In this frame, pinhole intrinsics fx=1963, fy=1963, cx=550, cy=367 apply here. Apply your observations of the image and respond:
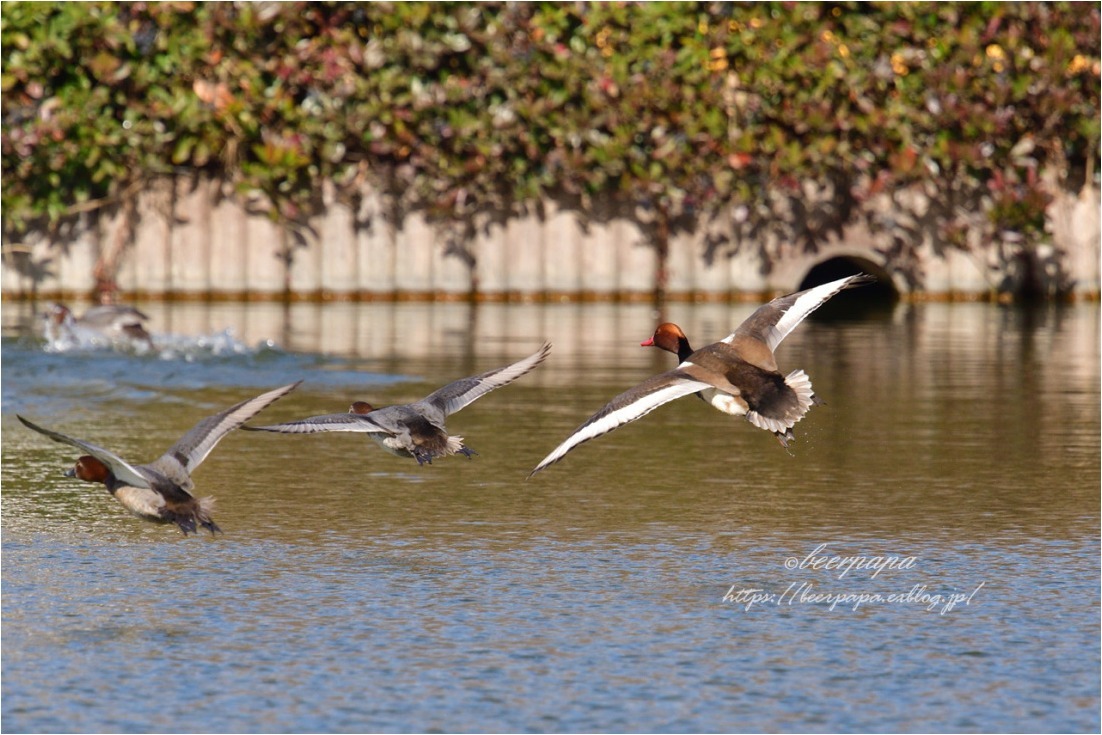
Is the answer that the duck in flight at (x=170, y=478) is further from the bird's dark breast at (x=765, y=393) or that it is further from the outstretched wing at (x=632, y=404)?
the bird's dark breast at (x=765, y=393)

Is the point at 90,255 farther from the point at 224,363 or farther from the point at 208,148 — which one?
the point at 224,363

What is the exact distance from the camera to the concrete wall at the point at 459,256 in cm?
2138

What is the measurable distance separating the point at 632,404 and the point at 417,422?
979mm

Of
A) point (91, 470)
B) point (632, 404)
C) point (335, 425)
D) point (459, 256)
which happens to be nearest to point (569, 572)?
point (632, 404)

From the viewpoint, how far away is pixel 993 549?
7.59m

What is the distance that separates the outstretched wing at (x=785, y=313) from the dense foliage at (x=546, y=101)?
42.8ft

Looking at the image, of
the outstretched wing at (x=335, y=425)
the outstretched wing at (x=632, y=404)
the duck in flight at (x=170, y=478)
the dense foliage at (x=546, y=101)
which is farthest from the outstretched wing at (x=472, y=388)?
the dense foliage at (x=546, y=101)

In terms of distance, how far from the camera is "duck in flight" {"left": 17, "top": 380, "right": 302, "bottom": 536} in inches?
270

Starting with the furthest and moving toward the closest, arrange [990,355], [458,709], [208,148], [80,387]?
[208,148] < [990,355] < [80,387] < [458,709]

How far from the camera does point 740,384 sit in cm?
756

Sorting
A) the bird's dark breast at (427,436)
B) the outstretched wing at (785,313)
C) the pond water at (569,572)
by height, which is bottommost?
the pond water at (569,572)

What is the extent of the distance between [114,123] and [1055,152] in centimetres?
1048

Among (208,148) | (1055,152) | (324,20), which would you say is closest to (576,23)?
(324,20)

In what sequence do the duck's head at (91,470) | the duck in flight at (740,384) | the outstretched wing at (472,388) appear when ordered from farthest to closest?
the outstretched wing at (472,388)
the duck in flight at (740,384)
the duck's head at (91,470)
